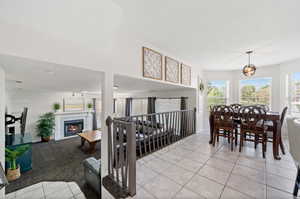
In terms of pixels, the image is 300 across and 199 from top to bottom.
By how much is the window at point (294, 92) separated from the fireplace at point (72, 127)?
8.59 metres

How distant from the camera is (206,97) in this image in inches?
207

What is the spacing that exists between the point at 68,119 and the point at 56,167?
325 cm

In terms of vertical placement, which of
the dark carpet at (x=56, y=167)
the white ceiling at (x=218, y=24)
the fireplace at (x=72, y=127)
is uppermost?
the white ceiling at (x=218, y=24)

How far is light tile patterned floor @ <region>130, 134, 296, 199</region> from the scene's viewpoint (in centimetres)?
158

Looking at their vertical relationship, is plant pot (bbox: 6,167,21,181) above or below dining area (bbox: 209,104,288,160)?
below

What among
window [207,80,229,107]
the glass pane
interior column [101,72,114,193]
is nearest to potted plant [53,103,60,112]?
interior column [101,72,114,193]

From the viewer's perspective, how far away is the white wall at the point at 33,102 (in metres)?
4.61

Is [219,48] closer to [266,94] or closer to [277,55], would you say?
[277,55]

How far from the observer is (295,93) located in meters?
3.81

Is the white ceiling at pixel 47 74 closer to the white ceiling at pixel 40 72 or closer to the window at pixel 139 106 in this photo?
the white ceiling at pixel 40 72

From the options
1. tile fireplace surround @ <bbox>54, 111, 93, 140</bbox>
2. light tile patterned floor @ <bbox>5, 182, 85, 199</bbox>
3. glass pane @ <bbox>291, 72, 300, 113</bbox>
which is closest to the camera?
light tile patterned floor @ <bbox>5, 182, 85, 199</bbox>

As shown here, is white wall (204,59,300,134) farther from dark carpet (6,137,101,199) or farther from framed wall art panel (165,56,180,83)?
dark carpet (6,137,101,199)

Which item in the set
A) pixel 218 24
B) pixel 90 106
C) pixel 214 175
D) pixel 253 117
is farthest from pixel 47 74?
pixel 90 106

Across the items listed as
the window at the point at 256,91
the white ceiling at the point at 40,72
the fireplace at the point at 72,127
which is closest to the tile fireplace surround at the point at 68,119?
the fireplace at the point at 72,127
